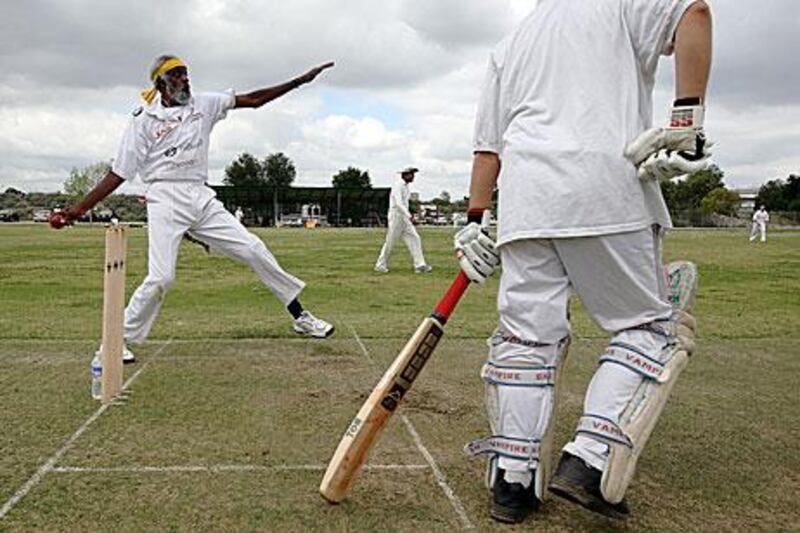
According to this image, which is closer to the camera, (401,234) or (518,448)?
(518,448)

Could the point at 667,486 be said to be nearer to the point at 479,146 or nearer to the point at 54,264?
the point at 479,146

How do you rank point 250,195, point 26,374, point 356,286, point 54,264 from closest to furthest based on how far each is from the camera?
point 26,374 → point 356,286 → point 54,264 → point 250,195

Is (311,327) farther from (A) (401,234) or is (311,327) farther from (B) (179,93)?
(A) (401,234)

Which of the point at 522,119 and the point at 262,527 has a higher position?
the point at 522,119

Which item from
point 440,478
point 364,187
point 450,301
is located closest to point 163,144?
point 450,301

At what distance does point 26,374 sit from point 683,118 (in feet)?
16.0

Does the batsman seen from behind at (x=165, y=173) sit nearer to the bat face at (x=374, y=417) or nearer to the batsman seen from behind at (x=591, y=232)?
the bat face at (x=374, y=417)

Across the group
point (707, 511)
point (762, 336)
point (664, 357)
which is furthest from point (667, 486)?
point (762, 336)

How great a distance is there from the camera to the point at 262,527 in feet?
10.8

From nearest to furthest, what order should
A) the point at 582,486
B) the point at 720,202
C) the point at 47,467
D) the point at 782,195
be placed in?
the point at 582,486 → the point at 47,467 → the point at 720,202 → the point at 782,195

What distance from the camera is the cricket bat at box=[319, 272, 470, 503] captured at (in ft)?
11.6

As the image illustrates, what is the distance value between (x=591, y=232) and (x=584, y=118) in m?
0.48

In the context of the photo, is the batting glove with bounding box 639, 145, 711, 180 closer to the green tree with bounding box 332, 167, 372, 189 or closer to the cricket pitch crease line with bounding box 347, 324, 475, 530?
the cricket pitch crease line with bounding box 347, 324, 475, 530

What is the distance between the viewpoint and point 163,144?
21.0 feet
